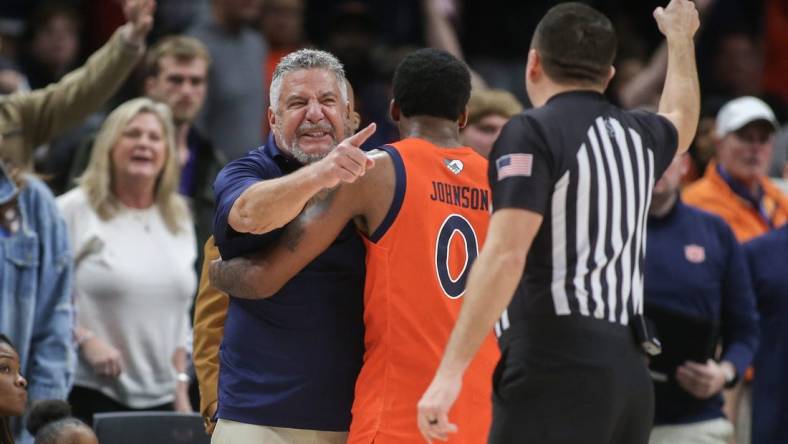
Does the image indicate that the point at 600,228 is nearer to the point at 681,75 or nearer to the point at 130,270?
the point at 681,75

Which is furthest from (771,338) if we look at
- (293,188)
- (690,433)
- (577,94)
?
(293,188)

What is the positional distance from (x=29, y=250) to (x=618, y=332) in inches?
124

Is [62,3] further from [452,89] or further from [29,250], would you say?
[452,89]

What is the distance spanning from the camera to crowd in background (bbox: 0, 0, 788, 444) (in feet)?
20.0

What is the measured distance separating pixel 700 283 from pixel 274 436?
299cm

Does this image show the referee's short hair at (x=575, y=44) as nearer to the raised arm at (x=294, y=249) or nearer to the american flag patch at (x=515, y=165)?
the american flag patch at (x=515, y=165)

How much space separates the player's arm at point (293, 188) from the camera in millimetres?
3840

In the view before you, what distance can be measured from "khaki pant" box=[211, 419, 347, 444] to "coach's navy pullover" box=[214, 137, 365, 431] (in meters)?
0.02

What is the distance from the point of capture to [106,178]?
22.1ft

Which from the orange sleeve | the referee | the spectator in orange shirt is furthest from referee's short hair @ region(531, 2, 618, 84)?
the spectator in orange shirt

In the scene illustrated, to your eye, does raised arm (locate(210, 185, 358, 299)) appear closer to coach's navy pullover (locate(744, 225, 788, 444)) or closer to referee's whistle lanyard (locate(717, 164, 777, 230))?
coach's navy pullover (locate(744, 225, 788, 444))

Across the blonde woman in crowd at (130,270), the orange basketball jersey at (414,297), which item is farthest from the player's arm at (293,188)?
the blonde woman in crowd at (130,270)

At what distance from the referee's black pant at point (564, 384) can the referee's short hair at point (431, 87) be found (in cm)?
90

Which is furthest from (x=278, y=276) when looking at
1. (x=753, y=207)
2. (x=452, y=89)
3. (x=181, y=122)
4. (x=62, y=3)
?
(x=62, y=3)
